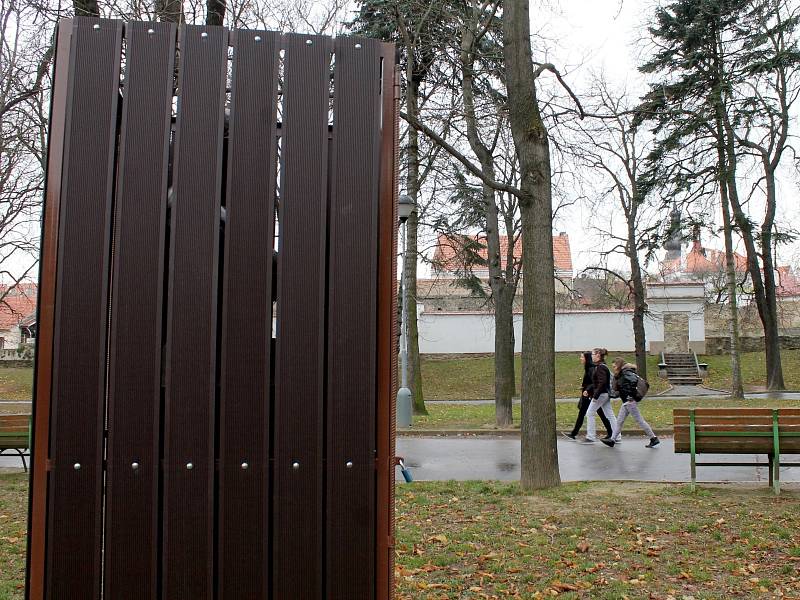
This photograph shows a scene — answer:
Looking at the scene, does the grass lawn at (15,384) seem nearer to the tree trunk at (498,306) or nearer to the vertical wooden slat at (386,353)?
the tree trunk at (498,306)

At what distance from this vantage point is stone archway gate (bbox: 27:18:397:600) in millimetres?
3361

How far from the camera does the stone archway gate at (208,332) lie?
11.0 feet

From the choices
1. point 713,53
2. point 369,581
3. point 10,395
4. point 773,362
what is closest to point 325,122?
point 369,581

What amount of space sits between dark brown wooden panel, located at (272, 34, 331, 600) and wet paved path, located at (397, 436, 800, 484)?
7.44m

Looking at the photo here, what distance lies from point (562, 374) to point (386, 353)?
34179 millimetres

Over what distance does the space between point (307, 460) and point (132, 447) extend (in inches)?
27.9

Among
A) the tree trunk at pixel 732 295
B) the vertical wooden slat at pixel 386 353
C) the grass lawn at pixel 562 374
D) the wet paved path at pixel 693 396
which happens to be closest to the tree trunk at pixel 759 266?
the tree trunk at pixel 732 295

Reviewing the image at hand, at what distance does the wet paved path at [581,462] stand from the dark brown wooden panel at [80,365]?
7.67m

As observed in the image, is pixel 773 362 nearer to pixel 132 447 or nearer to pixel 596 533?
pixel 596 533

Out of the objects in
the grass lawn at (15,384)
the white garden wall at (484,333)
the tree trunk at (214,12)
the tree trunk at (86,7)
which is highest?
the tree trunk at (214,12)

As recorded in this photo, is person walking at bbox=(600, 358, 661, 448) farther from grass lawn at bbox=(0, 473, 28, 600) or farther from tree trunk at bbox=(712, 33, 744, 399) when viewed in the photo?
tree trunk at bbox=(712, 33, 744, 399)

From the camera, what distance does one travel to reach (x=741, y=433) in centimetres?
903

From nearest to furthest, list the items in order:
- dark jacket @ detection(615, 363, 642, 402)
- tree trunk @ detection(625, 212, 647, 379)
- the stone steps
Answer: dark jacket @ detection(615, 363, 642, 402) → tree trunk @ detection(625, 212, 647, 379) → the stone steps

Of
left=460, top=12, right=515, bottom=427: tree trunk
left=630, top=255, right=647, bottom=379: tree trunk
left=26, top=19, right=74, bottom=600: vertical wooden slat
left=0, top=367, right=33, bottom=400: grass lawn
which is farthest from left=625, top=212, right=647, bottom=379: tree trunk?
left=26, top=19, right=74, bottom=600: vertical wooden slat
